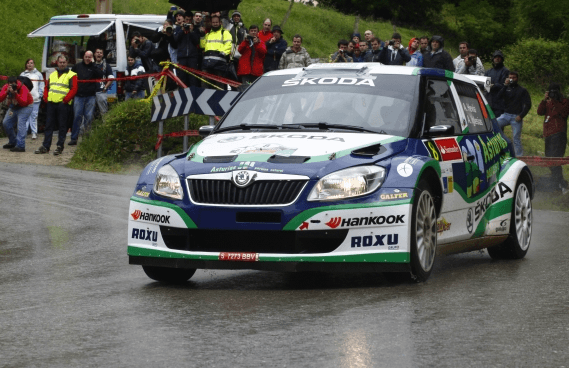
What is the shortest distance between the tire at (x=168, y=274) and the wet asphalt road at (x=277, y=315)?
0.29 ft

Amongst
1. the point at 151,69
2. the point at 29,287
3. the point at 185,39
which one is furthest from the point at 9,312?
the point at 151,69

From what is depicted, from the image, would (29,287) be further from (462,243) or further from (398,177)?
(462,243)

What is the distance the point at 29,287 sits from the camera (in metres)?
8.20

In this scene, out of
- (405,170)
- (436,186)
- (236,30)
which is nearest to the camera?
(405,170)

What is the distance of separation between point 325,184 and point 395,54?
1294 centimetres

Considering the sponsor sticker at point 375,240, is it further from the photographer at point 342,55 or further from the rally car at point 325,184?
the photographer at point 342,55

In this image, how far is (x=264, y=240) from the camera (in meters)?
7.62

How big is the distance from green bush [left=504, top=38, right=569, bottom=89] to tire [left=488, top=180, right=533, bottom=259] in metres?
34.4

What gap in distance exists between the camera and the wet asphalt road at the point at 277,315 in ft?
18.0

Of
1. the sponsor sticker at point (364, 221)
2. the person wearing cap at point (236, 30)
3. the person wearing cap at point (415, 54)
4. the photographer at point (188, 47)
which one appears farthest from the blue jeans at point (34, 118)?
the sponsor sticker at point (364, 221)

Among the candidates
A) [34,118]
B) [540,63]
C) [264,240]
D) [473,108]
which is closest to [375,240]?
[264,240]

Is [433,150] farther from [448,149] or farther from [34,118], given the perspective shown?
[34,118]

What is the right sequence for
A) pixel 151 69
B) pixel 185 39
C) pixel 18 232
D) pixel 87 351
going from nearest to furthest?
pixel 87 351 < pixel 18 232 < pixel 185 39 < pixel 151 69

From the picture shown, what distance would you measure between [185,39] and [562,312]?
14.2 metres
